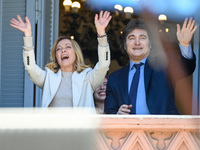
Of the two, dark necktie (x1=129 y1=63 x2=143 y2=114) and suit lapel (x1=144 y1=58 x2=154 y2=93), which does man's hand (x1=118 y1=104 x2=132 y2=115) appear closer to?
dark necktie (x1=129 y1=63 x2=143 y2=114)

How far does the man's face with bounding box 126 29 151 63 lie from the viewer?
4.77 metres

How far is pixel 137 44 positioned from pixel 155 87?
43 cm

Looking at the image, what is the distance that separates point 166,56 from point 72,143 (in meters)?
2.47

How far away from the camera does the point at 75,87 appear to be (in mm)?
4719

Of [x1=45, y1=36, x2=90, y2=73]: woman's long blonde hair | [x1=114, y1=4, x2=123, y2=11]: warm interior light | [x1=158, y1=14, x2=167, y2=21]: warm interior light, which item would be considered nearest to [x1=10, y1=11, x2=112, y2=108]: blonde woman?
[x1=45, y1=36, x2=90, y2=73]: woman's long blonde hair

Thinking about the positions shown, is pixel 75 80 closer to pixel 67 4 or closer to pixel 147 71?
pixel 147 71

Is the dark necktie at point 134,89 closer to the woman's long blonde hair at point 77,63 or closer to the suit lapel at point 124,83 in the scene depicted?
the suit lapel at point 124,83

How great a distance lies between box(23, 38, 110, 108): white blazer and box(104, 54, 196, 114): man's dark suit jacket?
169 mm

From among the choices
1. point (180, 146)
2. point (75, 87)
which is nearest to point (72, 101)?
point (75, 87)

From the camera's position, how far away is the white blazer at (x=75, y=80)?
184 inches

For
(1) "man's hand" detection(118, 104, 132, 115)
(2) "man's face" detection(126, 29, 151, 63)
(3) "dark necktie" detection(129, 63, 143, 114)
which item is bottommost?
(1) "man's hand" detection(118, 104, 132, 115)

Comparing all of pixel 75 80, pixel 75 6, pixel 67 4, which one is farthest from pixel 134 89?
pixel 75 6

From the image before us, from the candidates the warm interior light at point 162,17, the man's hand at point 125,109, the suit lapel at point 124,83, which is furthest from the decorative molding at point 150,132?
the warm interior light at point 162,17

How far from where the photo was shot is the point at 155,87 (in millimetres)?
4660
